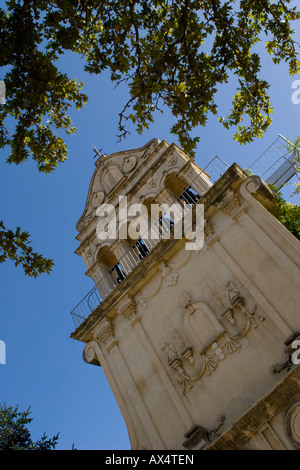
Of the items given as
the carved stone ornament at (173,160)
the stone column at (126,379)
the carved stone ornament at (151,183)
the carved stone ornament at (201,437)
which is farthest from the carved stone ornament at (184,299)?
the carved stone ornament at (173,160)

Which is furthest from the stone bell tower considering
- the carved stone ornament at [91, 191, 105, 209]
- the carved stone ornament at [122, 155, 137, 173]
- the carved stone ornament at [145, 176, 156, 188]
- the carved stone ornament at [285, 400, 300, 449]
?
the carved stone ornament at [91, 191, 105, 209]

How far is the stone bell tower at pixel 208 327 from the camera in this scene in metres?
8.95

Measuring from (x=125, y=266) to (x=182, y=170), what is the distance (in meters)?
3.76

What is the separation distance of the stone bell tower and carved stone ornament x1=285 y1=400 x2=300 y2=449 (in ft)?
0.06

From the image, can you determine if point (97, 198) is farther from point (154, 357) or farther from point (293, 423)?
point (293, 423)

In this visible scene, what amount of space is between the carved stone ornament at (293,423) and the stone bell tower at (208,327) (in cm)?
2

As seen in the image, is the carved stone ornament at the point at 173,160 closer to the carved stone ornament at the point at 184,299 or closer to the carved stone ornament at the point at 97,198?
the carved stone ornament at the point at 97,198

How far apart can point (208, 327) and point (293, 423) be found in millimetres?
3051

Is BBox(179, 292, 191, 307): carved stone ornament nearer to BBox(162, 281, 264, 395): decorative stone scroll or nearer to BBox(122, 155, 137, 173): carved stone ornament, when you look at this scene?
BBox(162, 281, 264, 395): decorative stone scroll

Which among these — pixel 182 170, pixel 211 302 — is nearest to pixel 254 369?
pixel 211 302

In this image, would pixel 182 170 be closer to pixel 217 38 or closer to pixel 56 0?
pixel 217 38

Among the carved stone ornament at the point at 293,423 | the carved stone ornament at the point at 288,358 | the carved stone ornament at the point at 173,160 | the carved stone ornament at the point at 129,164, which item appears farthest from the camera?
the carved stone ornament at the point at 129,164

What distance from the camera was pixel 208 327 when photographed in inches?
419

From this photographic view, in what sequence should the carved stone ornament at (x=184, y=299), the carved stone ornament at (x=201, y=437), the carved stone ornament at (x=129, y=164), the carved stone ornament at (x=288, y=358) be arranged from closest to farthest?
1. the carved stone ornament at (x=288, y=358)
2. the carved stone ornament at (x=201, y=437)
3. the carved stone ornament at (x=184, y=299)
4. the carved stone ornament at (x=129, y=164)
